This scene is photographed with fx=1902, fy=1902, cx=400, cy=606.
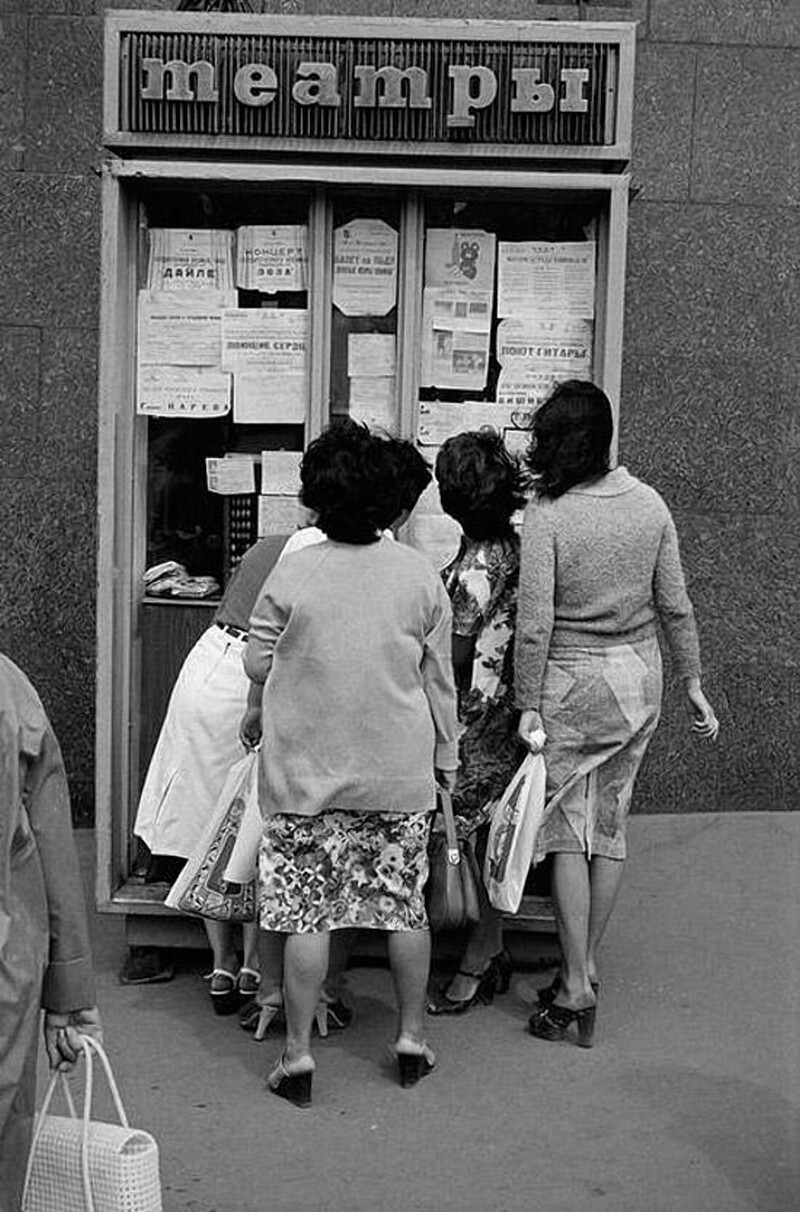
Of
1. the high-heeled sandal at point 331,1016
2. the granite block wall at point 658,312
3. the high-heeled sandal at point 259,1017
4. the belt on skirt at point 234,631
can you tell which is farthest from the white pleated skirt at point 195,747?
the granite block wall at point 658,312

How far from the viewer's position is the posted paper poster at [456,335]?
571cm

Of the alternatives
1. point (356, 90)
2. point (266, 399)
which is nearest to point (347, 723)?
point (266, 399)

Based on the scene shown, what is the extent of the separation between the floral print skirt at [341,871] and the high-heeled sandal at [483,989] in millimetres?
755

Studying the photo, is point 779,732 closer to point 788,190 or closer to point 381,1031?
point 788,190

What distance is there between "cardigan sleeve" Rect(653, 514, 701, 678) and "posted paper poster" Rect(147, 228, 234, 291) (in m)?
1.53

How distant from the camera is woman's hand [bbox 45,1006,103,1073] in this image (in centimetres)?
318

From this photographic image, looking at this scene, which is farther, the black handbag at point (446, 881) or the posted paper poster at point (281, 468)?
the posted paper poster at point (281, 468)

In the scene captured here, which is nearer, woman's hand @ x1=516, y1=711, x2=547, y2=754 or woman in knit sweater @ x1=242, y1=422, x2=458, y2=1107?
woman in knit sweater @ x1=242, y1=422, x2=458, y2=1107

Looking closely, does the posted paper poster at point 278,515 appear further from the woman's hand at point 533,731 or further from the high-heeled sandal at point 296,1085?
the high-heeled sandal at point 296,1085

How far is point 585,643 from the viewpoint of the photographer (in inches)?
203

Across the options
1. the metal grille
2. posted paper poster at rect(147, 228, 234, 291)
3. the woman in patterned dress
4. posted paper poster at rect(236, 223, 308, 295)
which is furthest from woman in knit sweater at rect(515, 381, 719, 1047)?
posted paper poster at rect(147, 228, 234, 291)

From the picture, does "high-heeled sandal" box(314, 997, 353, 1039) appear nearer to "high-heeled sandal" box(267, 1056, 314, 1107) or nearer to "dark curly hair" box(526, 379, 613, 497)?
"high-heeled sandal" box(267, 1056, 314, 1107)

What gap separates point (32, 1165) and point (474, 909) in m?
2.11

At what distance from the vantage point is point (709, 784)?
7.66 metres
